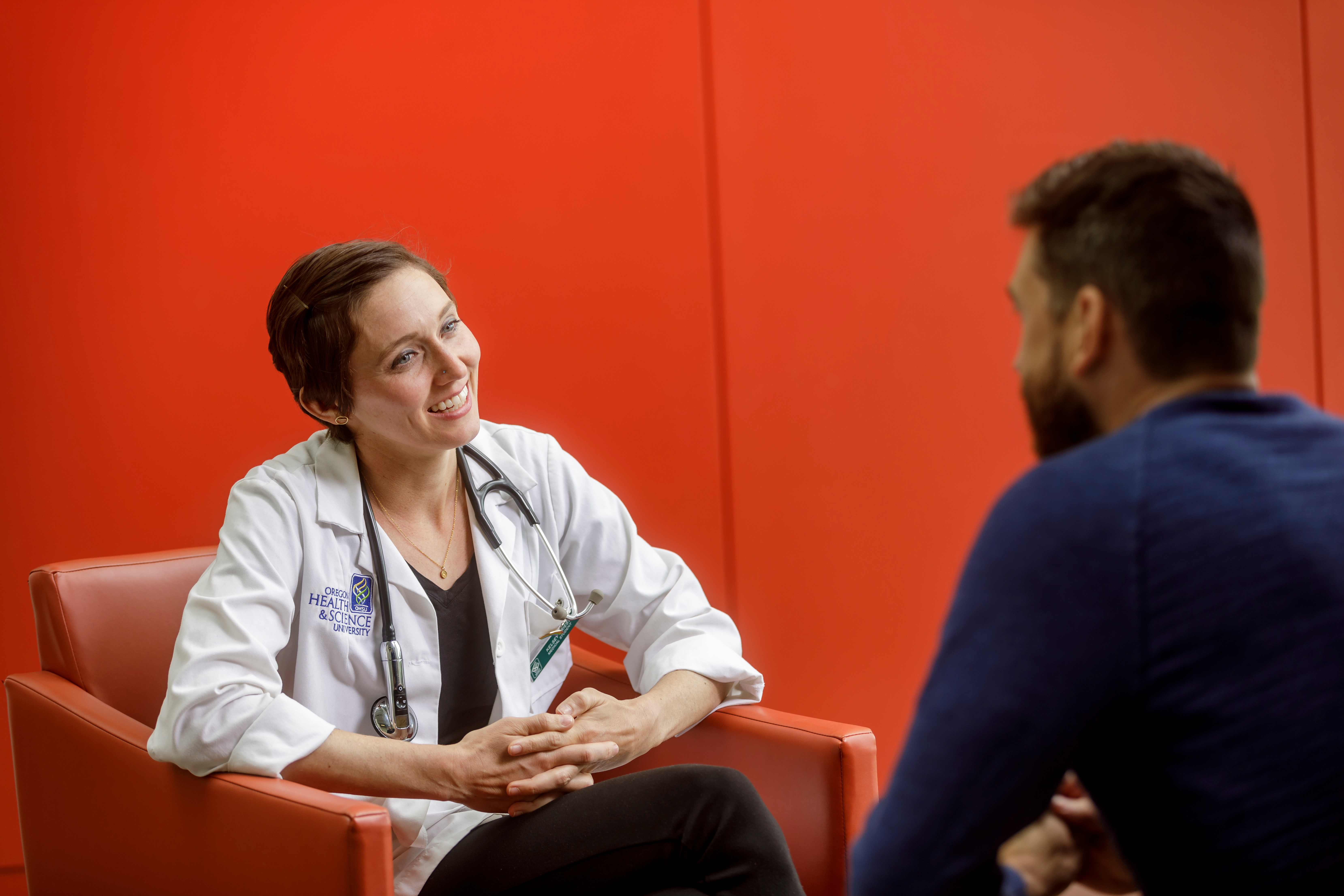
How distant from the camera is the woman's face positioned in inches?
62.1

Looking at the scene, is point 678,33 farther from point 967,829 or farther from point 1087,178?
point 967,829

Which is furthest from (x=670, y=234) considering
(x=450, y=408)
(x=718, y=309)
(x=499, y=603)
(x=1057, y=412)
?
(x=1057, y=412)

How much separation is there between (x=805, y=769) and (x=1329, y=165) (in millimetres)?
2298

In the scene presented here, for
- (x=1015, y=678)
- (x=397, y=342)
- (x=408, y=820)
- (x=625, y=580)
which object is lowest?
(x=408, y=820)

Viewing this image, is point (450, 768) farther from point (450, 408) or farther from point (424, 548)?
point (450, 408)

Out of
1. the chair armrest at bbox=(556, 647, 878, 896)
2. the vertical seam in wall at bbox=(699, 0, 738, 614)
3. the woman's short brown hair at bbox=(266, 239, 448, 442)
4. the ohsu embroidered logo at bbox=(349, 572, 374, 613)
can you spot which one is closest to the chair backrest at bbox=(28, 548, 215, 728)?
the ohsu embroidered logo at bbox=(349, 572, 374, 613)

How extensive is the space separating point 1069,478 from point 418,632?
111 centimetres

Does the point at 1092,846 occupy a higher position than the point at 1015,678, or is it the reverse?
the point at 1015,678

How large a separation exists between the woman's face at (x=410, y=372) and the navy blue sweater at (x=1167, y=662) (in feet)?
3.40

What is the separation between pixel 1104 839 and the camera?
2.79ft

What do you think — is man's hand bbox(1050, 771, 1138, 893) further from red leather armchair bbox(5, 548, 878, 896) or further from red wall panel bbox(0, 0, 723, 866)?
red wall panel bbox(0, 0, 723, 866)

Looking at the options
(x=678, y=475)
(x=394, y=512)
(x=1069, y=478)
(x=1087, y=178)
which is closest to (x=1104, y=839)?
(x=1069, y=478)

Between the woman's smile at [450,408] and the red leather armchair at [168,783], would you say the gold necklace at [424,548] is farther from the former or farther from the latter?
the red leather armchair at [168,783]

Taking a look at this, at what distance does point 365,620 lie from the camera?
1.55 metres
